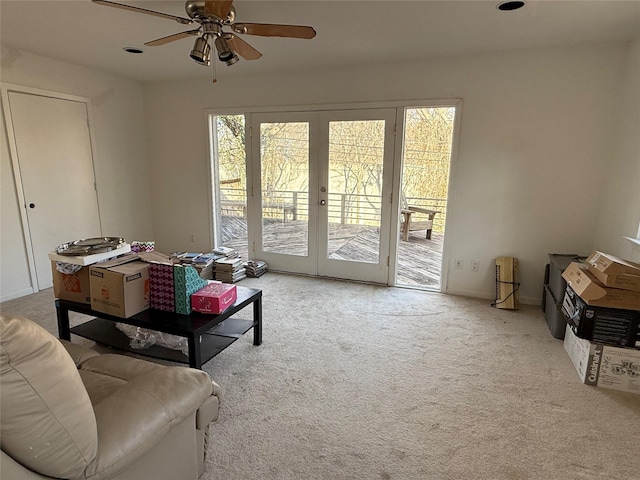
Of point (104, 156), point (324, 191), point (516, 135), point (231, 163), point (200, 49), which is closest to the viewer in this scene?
point (200, 49)

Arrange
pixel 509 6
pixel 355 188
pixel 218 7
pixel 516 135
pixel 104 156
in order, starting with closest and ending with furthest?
1. pixel 218 7
2. pixel 509 6
3. pixel 516 135
4. pixel 355 188
5. pixel 104 156

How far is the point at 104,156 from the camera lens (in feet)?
14.5

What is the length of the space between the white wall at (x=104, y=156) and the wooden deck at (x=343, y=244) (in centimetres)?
124

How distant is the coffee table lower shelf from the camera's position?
2.31 m

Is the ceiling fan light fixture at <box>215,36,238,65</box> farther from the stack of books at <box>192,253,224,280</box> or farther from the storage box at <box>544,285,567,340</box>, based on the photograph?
the storage box at <box>544,285,567,340</box>

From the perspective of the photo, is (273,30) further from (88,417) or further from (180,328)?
(88,417)

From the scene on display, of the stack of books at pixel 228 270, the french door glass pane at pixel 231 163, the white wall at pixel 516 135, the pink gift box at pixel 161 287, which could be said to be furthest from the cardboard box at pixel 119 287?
the white wall at pixel 516 135

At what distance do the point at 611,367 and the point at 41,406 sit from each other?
2848 mm

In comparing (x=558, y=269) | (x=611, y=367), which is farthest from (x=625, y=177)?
(x=611, y=367)

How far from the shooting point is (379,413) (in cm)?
202

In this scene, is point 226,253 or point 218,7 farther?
point 226,253

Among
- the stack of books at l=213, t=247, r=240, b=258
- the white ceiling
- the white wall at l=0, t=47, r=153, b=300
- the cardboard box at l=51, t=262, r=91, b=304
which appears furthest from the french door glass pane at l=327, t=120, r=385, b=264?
the white wall at l=0, t=47, r=153, b=300

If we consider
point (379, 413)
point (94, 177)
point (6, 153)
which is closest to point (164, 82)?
point (94, 177)

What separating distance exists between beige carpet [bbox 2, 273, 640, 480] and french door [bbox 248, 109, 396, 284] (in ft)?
3.66
